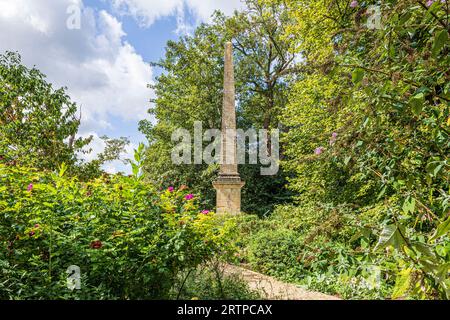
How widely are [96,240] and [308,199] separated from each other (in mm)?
8399

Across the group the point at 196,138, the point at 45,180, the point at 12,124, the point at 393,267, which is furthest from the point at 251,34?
the point at 393,267

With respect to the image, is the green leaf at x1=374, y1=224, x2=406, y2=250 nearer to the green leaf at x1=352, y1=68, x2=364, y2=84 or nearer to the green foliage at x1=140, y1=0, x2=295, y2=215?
the green leaf at x1=352, y1=68, x2=364, y2=84

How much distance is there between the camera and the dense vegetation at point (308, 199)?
1.74 metres

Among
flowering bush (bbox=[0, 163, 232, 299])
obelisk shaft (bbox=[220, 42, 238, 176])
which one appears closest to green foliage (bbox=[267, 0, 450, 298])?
flowering bush (bbox=[0, 163, 232, 299])

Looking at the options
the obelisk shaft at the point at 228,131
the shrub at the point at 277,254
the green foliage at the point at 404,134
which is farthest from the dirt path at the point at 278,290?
the obelisk shaft at the point at 228,131

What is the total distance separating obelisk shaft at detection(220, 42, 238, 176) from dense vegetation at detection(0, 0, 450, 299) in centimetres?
217

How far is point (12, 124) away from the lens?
7.44 meters

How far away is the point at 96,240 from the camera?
2.93m

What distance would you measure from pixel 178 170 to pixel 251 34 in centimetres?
863

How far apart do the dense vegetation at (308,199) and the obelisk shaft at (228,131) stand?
85.3 inches

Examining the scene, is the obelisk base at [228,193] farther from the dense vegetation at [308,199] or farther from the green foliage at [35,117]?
the green foliage at [35,117]

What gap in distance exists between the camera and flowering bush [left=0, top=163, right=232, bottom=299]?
2.72m

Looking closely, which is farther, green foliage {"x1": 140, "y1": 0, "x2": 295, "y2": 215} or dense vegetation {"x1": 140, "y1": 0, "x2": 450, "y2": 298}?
green foliage {"x1": 140, "y1": 0, "x2": 295, "y2": 215}
